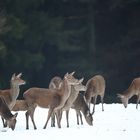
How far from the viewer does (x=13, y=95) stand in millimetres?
19688

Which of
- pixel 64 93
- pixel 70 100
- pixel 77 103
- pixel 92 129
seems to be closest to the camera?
pixel 92 129

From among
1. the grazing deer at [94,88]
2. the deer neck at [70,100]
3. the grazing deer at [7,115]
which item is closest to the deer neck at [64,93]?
the deer neck at [70,100]

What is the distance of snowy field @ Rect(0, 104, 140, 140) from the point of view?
16547 mm

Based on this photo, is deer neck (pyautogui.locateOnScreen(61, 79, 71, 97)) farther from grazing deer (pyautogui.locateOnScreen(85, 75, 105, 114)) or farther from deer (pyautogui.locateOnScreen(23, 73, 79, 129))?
grazing deer (pyautogui.locateOnScreen(85, 75, 105, 114))

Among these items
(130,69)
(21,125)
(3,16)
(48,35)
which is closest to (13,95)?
(21,125)

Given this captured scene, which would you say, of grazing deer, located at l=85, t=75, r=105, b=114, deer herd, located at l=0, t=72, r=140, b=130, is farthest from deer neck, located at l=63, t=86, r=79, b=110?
grazing deer, located at l=85, t=75, r=105, b=114

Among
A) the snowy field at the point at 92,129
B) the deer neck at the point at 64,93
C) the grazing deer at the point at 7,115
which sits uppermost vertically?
the deer neck at the point at 64,93

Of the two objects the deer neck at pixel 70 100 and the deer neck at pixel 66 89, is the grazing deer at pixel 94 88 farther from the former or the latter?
the deer neck at pixel 66 89

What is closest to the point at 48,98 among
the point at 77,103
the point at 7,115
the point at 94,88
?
the point at 7,115

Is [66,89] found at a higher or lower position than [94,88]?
higher

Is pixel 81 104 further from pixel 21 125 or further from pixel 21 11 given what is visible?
pixel 21 11

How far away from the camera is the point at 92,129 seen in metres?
17.9

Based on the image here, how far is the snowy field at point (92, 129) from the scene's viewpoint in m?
16.5

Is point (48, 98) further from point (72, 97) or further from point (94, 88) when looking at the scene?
point (94, 88)
